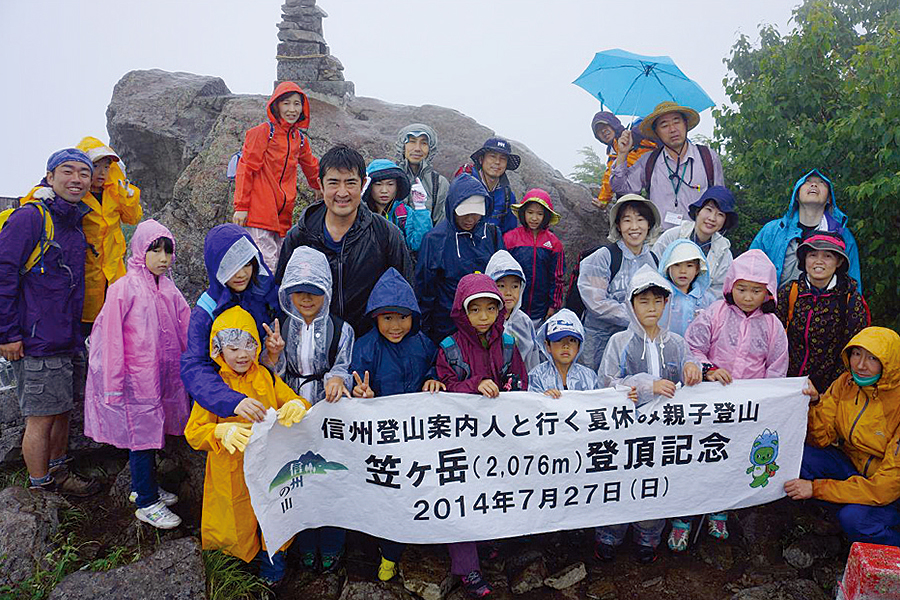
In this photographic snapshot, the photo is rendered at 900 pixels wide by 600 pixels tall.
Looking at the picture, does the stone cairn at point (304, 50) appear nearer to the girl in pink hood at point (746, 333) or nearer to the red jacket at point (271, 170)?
the red jacket at point (271, 170)

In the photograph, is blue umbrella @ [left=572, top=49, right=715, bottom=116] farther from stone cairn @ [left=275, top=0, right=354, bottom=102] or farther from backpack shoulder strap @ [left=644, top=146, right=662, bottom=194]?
stone cairn @ [left=275, top=0, right=354, bottom=102]

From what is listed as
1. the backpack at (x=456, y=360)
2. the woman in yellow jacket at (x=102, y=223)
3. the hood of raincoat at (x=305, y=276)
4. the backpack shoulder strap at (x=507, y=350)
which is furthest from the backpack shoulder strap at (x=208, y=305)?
the backpack shoulder strap at (x=507, y=350)

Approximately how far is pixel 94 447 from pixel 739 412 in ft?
19.2

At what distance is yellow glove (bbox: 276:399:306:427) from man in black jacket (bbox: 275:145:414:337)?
996 millimetres

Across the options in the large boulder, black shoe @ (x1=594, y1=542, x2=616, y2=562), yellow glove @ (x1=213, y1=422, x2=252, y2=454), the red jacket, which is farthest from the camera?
the large boulder

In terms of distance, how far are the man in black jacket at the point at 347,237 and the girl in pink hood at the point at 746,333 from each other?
2707 millimetres

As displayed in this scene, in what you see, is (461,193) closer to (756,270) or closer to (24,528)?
(756,270)

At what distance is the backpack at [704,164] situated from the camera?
6332 millimetres

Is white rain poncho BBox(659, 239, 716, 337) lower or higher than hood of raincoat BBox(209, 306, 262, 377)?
higher

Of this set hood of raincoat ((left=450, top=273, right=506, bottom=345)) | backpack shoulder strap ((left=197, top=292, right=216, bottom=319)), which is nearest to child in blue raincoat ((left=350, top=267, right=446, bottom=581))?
hood of raincoat ((left=450, top=273, right=506, bottom=345))

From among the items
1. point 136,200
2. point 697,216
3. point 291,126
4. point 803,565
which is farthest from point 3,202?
point 803,565

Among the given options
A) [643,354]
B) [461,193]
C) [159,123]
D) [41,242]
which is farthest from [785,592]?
[159,123]

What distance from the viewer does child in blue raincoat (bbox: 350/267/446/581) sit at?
13.5 ft

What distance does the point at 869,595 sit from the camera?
142 inches
